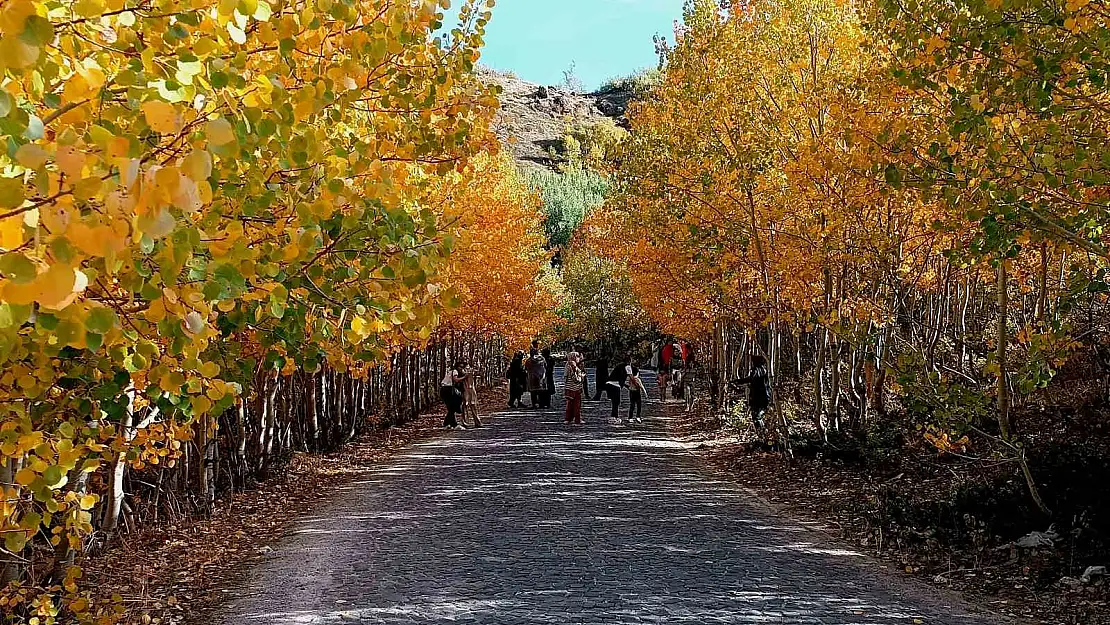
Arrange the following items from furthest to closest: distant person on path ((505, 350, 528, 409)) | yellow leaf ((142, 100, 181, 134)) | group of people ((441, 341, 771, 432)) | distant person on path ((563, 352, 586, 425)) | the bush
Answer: the bush
distant person on path ((505, 350, 528, 409))
distant person on path ((563, 352, 586, 425))
group of people ((441, 341, 771, 432))
yellow leaf ((142, 100, 181, 134))

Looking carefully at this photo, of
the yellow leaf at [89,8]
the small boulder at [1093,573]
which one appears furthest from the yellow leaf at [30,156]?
the small boulder at [1093,573]

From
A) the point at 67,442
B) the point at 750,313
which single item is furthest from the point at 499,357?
the point at 67,442

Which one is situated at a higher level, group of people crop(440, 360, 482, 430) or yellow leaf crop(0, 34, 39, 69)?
yellow leaf crop(0, 34, 39, 69)

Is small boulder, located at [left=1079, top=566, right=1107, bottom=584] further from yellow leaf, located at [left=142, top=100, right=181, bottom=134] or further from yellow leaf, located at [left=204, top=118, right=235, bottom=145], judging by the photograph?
yellow leaf, located at [left=142, top=100, right=181, bottom=134]

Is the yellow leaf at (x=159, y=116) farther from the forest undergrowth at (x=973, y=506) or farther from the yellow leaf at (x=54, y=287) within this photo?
the forest undergrowth at (x=973, y=506)

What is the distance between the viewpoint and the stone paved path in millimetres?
7340

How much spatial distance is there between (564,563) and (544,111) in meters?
165

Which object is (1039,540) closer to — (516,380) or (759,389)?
(759,389)

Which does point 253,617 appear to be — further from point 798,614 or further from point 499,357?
point 499,357

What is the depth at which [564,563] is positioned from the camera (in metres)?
8.84

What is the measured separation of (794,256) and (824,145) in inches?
115

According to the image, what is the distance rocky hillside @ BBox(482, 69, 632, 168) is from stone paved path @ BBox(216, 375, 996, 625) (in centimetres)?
13727

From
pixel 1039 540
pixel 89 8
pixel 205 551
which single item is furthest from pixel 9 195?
pixel 1039 540

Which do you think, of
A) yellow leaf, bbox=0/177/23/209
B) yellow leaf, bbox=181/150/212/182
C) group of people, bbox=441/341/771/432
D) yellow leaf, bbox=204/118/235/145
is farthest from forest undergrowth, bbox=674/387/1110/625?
yellow leaf, bbox=0/177/23/209
